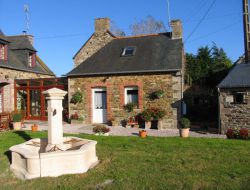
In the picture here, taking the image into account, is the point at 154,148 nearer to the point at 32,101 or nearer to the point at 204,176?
the point at 204,176

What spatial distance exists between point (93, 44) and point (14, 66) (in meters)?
5.91

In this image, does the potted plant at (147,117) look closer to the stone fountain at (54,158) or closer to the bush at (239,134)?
the bush at (239,134)

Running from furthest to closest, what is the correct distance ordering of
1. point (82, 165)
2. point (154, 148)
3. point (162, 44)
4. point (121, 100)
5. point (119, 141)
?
point (162, 44)
point (121, 100)
point (119, 141)
point (154, 148)
point (82, 165)

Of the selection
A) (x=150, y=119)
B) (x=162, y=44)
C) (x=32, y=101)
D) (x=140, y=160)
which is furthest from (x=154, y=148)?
(x=32, y=101)

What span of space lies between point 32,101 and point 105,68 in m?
6.38

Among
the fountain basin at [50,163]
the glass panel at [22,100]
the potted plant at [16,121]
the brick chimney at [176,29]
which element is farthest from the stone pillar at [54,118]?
the glass panel at [22,100]

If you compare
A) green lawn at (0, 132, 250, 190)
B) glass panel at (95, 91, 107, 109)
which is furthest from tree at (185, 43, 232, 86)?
green lawn at (0, 132, 250, 190)

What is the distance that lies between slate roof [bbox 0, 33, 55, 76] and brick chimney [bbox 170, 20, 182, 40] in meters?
10.2

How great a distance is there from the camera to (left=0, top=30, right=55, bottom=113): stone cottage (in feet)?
57.2

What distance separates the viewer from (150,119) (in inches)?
580

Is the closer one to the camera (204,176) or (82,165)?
(204,176)

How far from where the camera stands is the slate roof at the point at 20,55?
18.2 m

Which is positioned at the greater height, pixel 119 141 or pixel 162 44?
pixel 162 44

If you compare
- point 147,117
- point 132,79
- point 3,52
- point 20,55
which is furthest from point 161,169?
point 20,55
